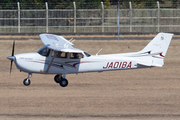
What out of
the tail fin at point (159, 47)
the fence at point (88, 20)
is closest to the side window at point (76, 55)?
the tail fin at point (159, 47)

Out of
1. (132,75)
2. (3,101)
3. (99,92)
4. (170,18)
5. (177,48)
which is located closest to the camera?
(3,101)

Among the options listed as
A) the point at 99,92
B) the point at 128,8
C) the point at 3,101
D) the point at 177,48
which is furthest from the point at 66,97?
the point at 128,8

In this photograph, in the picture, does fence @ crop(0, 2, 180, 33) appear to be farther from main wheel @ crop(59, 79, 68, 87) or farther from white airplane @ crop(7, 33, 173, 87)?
white airplane @ crop(7, 33, 173, 87)

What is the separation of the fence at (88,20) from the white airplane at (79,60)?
21354 mm

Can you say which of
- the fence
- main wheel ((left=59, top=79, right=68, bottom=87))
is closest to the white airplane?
main wheel ((left=59, top=79, right=68, bottom=87))

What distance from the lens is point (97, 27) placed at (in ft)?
139

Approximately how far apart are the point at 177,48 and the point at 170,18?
30.3ft

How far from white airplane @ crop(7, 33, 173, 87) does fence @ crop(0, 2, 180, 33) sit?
70.1ft

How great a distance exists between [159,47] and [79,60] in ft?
15.2

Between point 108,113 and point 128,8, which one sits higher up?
point 128,8

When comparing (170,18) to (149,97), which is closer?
(149,97)

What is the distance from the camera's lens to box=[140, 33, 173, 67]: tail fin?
20.0 metres

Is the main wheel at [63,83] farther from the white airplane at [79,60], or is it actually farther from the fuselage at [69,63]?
the fuselage at [69,63]

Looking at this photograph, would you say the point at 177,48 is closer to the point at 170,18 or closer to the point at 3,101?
the point at 170,18
